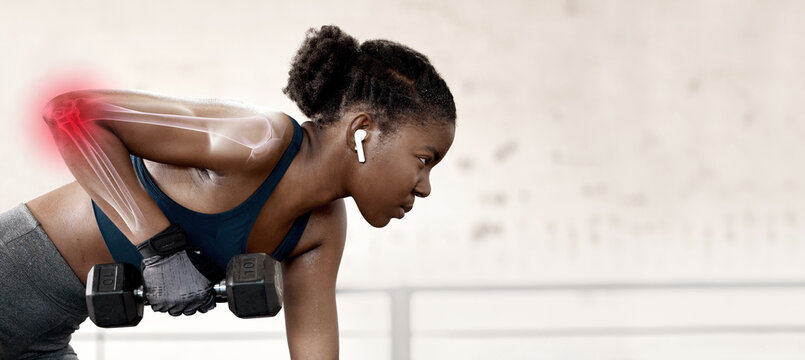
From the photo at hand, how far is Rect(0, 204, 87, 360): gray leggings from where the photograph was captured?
1.09 meters

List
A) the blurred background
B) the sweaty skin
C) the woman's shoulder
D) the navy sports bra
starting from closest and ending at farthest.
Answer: the sweaty skin → the navy sports bra → the woman's shoulder → the blurred background

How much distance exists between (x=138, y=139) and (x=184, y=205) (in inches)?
4.7

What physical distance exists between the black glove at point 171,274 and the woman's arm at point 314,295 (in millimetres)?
240

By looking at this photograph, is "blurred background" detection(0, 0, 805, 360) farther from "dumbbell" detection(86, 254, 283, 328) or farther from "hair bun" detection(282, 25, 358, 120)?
"dumbbell" detection(86, 254, 283, 328)

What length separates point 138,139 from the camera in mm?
1000

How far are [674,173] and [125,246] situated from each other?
2.81 metres

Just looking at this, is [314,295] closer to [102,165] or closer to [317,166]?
[317,166]

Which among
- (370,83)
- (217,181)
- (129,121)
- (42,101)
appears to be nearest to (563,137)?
(42,101)

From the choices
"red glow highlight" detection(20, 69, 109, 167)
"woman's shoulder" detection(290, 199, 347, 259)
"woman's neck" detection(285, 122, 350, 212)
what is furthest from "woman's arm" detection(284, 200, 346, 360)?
"red glow highlight" detection(20, 69, 109, 167)

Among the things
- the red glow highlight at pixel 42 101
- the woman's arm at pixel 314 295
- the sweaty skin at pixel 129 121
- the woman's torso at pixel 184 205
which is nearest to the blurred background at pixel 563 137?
the red glow highlight at pixel 42 101

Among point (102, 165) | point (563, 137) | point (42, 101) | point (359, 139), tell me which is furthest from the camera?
point (42, 101)

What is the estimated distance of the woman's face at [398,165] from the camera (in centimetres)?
109

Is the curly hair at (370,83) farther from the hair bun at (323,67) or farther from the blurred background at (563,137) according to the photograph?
the blurred background at (563,137)

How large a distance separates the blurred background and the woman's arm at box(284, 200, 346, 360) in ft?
6.73
